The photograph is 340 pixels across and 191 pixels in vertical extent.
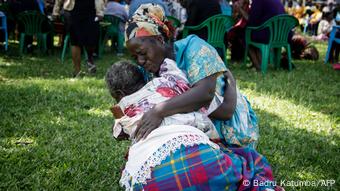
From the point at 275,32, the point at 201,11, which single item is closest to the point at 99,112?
the point at 201,11

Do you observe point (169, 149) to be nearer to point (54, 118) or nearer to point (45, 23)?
point (54, 118)

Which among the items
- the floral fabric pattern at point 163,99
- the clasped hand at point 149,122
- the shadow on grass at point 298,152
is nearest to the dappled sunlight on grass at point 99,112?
the shadow on grass at point 298,152

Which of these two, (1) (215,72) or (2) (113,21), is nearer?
(1) (215,72)

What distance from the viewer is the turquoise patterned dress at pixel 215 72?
2188 mm

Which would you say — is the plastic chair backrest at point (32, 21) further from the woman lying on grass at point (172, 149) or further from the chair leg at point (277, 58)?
the woman lying on grass at point (172, 149)

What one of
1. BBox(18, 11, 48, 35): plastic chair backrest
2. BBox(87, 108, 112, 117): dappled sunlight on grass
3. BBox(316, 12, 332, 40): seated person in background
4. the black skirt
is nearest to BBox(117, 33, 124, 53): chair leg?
BBox(18, 11, 48, 35): plastic chair backrest

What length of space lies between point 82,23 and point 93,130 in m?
3.33

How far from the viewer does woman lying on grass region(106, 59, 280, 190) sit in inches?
79.9

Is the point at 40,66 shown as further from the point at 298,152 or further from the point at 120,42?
the point at 298,152

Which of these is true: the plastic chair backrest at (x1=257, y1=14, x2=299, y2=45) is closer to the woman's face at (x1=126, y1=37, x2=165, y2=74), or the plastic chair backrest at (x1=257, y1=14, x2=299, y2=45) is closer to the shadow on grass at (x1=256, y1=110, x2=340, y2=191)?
the shadow on grass at (x1=256, y1=110, x2=340, y2=191)

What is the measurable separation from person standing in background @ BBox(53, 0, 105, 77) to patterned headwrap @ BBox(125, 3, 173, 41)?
16.1 ft

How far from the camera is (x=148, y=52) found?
225 centimetres

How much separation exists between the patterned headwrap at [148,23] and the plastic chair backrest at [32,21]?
728 cm

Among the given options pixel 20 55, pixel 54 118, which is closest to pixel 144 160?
pixel 54 118
